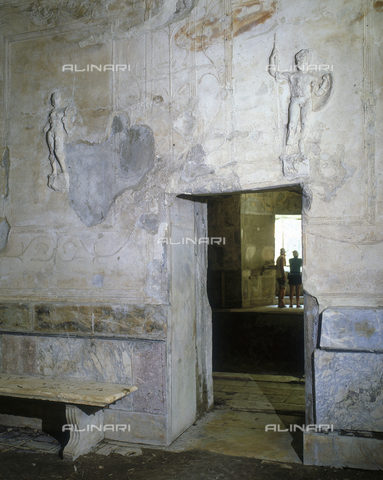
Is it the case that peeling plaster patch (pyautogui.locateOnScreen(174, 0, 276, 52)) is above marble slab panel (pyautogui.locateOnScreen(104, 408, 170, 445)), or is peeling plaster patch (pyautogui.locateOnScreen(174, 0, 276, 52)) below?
above

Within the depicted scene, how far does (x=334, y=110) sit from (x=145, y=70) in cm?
181

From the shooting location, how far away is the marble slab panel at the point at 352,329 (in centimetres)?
336

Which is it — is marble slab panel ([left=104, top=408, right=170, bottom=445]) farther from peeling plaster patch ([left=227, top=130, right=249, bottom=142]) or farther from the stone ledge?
peeling plaster patch ([left=227, top=130, right=249, bottom=142])

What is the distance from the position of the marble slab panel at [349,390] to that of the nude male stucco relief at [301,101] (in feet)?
5.06

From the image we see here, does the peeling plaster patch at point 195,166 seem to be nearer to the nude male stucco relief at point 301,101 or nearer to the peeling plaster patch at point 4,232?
the nude male stucco relief at point 301,101

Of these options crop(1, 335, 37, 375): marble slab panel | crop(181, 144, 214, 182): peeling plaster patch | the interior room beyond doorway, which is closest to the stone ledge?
crop(181, 144, 214, 182): peeling plaster patch

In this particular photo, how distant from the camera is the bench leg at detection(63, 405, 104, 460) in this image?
3658mm

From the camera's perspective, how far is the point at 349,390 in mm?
3434

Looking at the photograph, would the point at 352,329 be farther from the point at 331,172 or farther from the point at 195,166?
the point at 195,166

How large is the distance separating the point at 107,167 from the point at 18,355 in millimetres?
2106

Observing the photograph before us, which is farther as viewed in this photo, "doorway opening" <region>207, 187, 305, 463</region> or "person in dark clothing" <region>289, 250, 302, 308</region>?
"person in dark clothing" <region>289, 250, 302, 308</region>

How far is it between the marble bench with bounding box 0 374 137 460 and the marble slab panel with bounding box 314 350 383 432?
1605 millimetres

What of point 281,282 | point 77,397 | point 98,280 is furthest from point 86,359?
point 281,282

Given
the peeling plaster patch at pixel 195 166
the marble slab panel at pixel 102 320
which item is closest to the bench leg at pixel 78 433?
the marble slab panel at pixel 102 320
